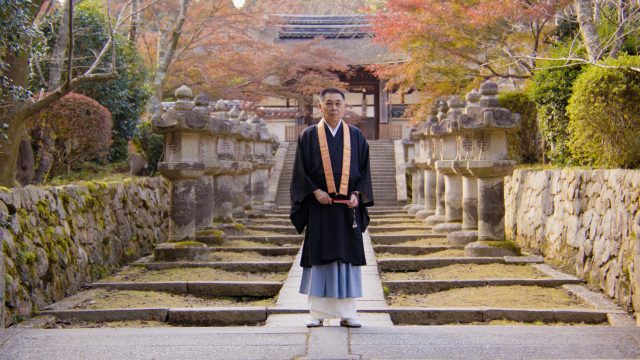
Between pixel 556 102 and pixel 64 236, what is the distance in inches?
304

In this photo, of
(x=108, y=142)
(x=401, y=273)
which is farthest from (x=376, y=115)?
(x=401, y=273)

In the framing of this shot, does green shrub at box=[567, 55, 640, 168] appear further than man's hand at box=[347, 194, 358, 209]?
Yes

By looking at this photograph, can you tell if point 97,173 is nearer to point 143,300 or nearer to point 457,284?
point 143,300

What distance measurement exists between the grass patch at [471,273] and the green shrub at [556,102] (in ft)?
8.23

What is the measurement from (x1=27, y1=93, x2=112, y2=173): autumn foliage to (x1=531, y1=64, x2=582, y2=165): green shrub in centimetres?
739

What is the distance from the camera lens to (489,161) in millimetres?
10609

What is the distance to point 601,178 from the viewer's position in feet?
27.1

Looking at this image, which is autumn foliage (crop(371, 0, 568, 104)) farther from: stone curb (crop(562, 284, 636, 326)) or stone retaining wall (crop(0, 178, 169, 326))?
stone retaining wall (crop(0, 178, 169, 326))

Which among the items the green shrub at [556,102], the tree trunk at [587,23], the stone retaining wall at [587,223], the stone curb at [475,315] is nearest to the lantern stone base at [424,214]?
the stone retaining wall at [587,223]

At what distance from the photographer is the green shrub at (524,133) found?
48.8ft

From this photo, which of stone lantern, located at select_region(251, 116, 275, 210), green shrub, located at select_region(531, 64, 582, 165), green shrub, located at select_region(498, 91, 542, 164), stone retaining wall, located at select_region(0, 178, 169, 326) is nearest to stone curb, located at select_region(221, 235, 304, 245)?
stone retaining wall, located at select_region(0, 178, 169, 326)

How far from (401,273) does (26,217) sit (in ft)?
16.2

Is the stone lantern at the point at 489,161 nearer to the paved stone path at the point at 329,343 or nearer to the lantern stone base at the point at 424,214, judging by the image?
the paved stone path at the point at 329,343

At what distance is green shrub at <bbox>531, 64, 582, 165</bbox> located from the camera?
1132 centimetres
